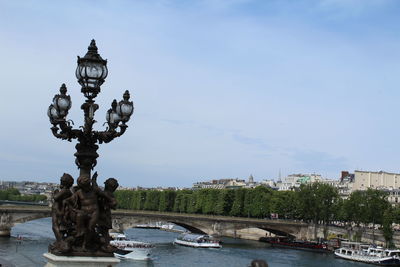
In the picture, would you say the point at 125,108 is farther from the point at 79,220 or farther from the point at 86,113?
the point at 79,220

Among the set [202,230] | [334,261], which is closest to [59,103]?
[334,261]

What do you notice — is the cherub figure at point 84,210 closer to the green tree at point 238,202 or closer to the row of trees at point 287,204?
the row of trees at point 287,204

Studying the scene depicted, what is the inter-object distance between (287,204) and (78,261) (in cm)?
7873

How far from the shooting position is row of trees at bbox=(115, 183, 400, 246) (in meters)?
72.0

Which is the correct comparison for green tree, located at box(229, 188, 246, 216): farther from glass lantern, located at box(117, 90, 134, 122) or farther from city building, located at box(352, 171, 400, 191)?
glass lantern, located at box(117, 90, 134, 122)

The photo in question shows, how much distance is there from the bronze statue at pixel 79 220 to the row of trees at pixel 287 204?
5957cm

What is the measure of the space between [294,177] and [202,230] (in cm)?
10710

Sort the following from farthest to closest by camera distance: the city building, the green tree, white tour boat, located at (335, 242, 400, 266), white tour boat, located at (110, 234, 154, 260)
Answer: the city building < the green tree < white tour boat, located at (335, 242, 400, 266) < white tour boat, located at (110, 234, 154, 260)

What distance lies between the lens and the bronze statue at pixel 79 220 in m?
9.30

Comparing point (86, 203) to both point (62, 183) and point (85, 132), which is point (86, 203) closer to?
point (62, 183)

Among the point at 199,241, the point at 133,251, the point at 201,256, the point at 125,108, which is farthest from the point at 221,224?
the point at 125,108

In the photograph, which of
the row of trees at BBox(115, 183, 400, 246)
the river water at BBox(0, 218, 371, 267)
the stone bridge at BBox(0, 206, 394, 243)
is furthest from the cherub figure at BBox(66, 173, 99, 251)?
the row of trees at BBox(115, 183, 400, 246)

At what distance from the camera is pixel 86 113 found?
10008 millimetres

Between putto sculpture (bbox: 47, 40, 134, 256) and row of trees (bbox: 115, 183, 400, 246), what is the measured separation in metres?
59.3
